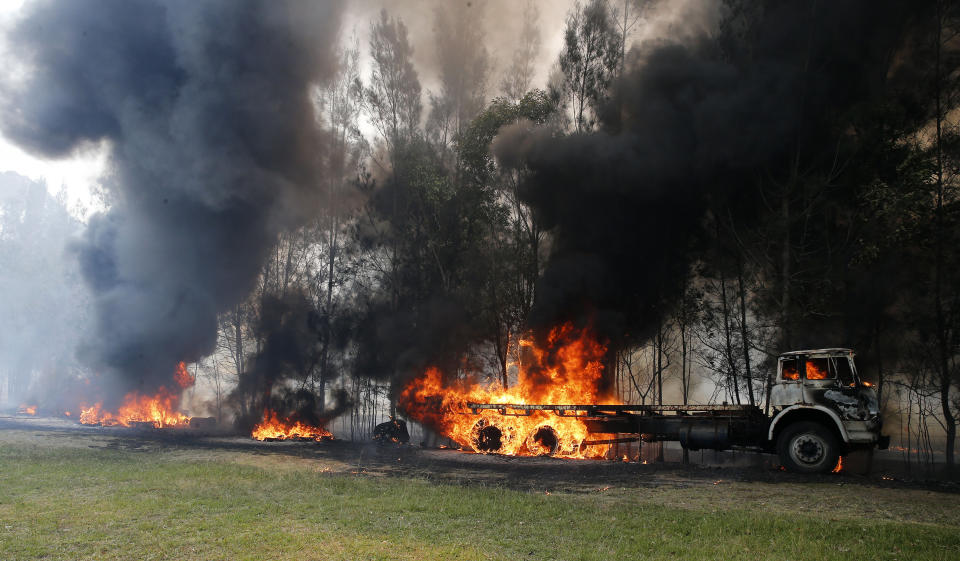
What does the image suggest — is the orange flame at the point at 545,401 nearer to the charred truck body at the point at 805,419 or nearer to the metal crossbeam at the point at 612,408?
the metal crossbeam at the point at 612,408

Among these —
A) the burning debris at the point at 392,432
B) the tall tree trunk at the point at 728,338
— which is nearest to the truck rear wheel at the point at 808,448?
the tall tree trunk at the point at 728,338

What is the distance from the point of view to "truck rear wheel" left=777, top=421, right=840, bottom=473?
1404 centimetres

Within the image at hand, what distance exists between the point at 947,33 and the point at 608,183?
11038mm

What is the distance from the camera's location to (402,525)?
30.3 ft

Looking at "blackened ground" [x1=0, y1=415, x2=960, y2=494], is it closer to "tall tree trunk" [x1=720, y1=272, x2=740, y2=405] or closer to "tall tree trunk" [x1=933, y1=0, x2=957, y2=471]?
"tall tree trunk" [x1=933, y1=0, x2=957, y2=471]

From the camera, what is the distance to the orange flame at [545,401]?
20.3m

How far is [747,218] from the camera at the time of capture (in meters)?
22.2

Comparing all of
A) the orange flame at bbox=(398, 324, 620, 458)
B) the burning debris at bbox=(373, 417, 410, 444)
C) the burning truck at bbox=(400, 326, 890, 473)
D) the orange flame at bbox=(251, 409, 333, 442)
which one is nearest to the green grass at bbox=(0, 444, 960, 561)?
the burning truck at bbox=(400, 326, 890, 473)

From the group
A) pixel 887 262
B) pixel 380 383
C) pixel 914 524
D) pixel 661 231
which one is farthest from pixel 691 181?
A: pixel 380 383

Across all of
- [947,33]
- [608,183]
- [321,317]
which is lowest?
[321,317]

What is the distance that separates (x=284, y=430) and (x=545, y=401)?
12471 millimetres

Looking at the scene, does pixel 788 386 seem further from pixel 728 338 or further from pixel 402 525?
pixel 402 525

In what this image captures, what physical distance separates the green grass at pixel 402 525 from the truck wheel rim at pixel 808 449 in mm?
3197

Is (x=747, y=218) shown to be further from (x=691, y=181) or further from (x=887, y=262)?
(x=887, y=262)
